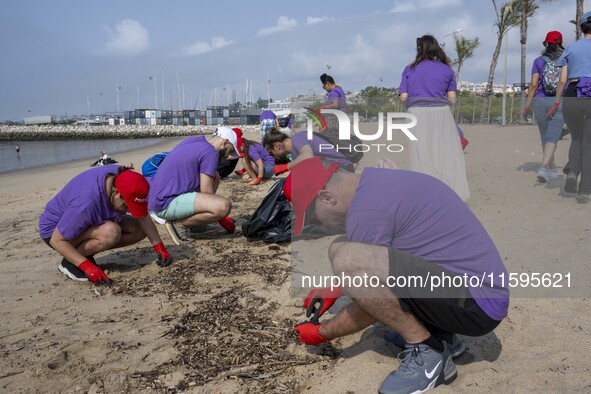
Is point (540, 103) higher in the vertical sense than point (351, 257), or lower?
higher

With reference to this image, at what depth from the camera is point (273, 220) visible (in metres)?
4.60

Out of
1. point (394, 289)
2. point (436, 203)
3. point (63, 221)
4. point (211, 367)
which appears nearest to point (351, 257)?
point (394, 289)

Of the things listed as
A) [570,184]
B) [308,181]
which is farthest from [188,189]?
[570,184]

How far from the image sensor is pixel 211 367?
2447 millimetres

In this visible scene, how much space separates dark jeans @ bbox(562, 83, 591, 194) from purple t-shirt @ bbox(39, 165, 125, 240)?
397 centimetres

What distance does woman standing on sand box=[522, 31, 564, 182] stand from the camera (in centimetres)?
484

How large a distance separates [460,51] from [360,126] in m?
31.8

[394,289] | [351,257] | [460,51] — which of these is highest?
[460,51]

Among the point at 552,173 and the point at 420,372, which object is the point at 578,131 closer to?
the point at 552,173

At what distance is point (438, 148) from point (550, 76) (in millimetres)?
2141

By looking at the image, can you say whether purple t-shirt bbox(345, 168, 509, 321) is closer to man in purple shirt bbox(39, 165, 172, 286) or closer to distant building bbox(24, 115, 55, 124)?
man in purple shirt bbox(39, 165, 172, 286)

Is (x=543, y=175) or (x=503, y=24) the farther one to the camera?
(x=503, y=24)

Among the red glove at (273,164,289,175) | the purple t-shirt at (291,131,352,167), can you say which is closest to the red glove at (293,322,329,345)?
the purple t-shirt at (291,131,352,167)

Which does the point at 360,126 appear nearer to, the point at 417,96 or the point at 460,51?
the point at 417,96
